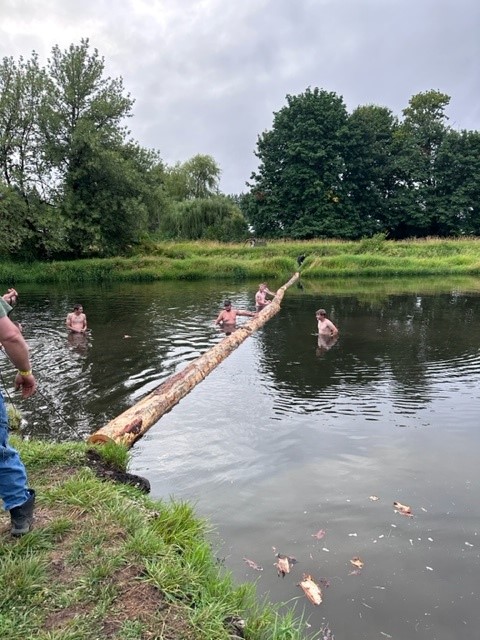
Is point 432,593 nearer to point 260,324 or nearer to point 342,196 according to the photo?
point 260,324

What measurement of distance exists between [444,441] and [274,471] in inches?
113

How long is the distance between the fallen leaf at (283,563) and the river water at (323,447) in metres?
0.05

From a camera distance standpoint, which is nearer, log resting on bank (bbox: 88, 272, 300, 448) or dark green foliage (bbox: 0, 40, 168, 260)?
log resting on bank (bbox: 88, 272, 300, 448)

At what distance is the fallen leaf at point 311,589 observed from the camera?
13.8 ft

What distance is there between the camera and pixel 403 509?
18.4ft

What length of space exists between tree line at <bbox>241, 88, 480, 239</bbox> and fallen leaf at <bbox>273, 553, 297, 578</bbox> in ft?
148

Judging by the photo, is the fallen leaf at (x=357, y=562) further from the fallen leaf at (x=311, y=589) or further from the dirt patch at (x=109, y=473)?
the dirt patch at (x=109, y=473)

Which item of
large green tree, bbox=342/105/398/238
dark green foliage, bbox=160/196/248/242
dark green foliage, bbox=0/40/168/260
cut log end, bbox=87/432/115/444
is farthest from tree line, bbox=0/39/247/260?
cut log end, bbox=87/432/115/444

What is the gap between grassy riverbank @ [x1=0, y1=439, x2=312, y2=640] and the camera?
116 inches

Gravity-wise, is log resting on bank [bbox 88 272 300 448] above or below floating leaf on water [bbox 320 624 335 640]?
above

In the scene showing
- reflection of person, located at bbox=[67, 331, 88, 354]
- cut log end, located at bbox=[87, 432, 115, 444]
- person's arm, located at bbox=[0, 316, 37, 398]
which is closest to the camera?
person's arm, located at bbox=[0, 316, 37, 398]

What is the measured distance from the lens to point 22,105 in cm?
3738

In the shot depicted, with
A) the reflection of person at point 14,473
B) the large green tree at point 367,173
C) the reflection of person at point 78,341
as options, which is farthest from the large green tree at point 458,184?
the reflection of person at point 14,473

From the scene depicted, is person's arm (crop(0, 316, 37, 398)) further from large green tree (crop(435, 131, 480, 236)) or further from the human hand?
large green tree (crop(435, 131, 480, 236))
